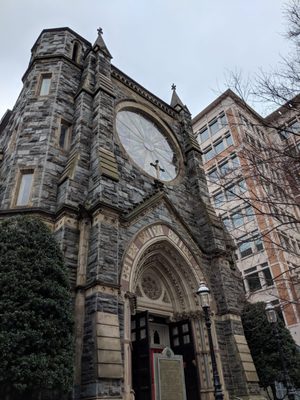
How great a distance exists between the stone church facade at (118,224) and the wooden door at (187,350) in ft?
0.13

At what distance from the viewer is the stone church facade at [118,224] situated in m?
8.15

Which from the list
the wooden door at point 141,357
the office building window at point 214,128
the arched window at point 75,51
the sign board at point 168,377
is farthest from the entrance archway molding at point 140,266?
the office building window at point 214,128

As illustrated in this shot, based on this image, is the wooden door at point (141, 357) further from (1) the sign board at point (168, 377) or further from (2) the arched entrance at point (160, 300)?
(1) the sign board at point (168, 377)

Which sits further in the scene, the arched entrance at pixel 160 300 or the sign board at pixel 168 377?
the arched entrance at pixel 160 300

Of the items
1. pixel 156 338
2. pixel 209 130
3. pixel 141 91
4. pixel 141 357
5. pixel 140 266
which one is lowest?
pixel 141 357

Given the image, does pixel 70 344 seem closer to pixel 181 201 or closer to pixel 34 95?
pixel 181 201

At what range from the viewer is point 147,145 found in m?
15.4

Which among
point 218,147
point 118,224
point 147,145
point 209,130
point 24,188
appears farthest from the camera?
point 209,130

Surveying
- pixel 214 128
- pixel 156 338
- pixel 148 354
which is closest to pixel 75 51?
pixel 156 338

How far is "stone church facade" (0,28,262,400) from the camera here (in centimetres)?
815

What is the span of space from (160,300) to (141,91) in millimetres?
10813

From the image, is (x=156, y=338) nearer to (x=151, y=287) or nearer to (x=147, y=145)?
(x=151, y=287)

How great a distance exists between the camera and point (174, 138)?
57.4 ft

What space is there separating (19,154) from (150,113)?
771 centimetres
